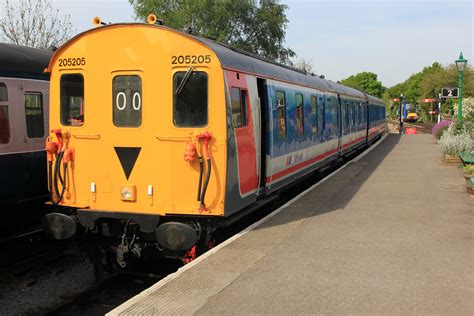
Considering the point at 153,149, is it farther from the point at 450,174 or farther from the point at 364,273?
the point at 450,174

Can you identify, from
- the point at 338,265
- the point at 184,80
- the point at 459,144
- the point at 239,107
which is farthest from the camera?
the point at 459,144

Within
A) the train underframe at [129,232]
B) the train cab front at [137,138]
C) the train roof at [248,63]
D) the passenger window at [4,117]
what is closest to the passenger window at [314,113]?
the train roof at [248,63]

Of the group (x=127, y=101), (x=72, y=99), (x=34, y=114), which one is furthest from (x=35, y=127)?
(x=127, y=101)

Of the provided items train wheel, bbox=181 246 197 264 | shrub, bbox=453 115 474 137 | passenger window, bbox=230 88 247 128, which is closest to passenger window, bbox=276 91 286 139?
passenger window, bbox=230 88 247 128

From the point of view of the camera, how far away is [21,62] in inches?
304

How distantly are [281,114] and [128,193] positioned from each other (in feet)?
11.3

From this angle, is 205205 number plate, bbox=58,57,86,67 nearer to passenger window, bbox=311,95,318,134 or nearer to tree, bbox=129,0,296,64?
passenger window, bbox=311,95,318,134

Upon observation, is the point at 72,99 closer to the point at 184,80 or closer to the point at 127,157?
the point at 127,157

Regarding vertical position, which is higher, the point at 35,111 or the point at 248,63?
the point at 248,63

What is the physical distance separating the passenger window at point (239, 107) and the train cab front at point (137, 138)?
1.10ft

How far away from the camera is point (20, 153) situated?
25.0 feet

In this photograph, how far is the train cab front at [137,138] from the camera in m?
5.80

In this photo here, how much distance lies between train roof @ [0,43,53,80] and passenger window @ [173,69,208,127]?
10.8 ft

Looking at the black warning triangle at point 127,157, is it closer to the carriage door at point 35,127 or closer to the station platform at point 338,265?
the station platform at point 338,265
